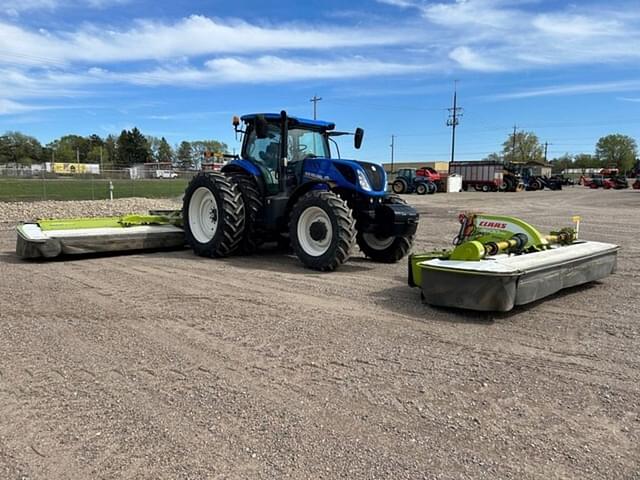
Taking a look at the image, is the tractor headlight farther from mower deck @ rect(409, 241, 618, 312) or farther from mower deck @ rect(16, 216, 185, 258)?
mower deck @ rect(16, 216, 185, 258)

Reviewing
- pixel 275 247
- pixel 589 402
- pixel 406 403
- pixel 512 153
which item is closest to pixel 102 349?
pixel 406 403

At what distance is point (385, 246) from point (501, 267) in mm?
3420

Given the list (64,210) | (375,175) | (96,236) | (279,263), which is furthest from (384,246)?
(64,210)

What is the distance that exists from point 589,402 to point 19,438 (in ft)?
11.5

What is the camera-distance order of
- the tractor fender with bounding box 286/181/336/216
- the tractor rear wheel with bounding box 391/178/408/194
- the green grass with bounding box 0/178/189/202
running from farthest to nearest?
the tractor rear wheel with bounding box 391/178/408/194 → the green grass with bounding box 0/178/189/202 → the tractor fender with bounding box 286/181/336/216

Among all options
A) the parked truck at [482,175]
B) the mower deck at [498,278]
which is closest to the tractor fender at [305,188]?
the mower deck at [498,278]

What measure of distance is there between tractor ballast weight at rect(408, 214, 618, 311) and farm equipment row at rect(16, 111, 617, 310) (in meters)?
0.01

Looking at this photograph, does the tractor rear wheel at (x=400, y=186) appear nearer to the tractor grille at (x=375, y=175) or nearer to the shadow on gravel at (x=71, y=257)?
the shadow on gravel at (x=71, y=257)

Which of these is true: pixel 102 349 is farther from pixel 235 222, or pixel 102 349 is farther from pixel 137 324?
pixel 235 222

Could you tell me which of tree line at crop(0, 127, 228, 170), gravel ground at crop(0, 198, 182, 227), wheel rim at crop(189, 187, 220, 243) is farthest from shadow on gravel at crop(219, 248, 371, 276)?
tree line at crop(0, 127, 228, 170)

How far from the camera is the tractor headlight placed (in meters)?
7.53

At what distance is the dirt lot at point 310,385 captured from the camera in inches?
106

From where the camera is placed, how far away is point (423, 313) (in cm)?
521

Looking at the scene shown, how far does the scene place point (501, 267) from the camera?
4.86m
